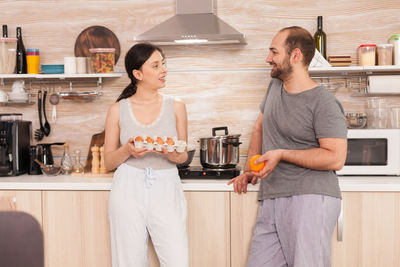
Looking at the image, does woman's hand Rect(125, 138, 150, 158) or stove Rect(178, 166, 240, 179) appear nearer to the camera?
woman's hand Rect(125, 138, 150, 158)

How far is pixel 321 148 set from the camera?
1.99m

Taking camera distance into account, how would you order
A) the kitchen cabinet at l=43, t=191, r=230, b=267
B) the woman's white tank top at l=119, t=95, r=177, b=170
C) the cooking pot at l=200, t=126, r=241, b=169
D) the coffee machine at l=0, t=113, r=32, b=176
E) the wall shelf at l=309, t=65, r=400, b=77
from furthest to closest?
the coffee machine at l=0, t=113, r=32, b=176 → the wall shelf at l=309, t=65, r=400, b=77 → the cooking pot at l=200, t=126, r=241, b=169 → the kitchen cabinet at l=43, t=191, r=230, b=267 → the woman's white tank top at l=119, t=95, r=177, b=170

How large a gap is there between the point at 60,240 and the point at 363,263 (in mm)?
1657

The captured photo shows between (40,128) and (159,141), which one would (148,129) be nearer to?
(159,141)

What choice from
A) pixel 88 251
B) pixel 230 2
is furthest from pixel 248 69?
pixel 88 251

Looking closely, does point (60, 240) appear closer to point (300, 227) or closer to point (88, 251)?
point (88, 251)

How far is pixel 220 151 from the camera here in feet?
8.96

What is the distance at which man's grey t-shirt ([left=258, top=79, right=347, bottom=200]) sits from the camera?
1.99 metres

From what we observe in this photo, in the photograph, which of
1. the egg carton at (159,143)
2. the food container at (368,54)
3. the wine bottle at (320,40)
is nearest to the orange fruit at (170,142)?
the egg carton at (159,143)

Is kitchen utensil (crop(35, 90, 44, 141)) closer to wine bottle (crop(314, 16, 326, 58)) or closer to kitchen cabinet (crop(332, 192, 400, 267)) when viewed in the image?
wine bottle (crop(314, 16, 326, 58))

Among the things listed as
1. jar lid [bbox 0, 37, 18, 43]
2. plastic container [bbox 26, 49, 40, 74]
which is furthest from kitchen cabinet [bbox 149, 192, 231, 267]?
jar lid [bbox 0, 37, 18, 43]

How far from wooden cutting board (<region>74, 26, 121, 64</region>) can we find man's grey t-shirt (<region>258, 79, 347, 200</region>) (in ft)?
4.72

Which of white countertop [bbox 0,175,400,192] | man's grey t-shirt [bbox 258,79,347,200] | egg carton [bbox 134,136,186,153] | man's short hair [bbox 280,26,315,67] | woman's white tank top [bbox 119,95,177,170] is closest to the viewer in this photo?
man's grey t-shirt [bbox 258,79,347,200]

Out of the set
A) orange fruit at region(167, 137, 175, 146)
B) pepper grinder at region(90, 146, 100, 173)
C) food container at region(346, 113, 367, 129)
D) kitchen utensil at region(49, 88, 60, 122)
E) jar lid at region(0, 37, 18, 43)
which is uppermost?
jar lid at region(0, 37, 18, 43)
